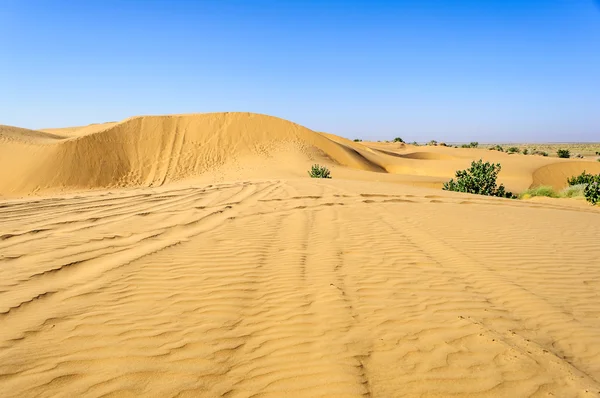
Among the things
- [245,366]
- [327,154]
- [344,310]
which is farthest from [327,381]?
[327,154]

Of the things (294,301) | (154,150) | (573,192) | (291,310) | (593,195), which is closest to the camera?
(291,310)

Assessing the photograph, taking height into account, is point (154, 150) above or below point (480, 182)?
above

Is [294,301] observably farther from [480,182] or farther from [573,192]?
[573,192]

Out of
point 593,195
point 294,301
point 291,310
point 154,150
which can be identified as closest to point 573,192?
point 593,195

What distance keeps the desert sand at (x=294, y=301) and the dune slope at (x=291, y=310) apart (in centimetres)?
2

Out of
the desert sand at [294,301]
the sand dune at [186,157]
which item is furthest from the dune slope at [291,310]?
the sand dune at [186,157]

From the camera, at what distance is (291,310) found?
3.69 meters

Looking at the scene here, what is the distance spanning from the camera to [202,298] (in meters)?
3.88

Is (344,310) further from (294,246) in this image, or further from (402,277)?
(294,246)

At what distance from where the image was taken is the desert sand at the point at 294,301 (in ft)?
8.70

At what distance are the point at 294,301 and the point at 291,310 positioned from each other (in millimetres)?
198

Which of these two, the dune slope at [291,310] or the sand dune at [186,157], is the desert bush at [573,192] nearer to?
the sand dune at [186,157]

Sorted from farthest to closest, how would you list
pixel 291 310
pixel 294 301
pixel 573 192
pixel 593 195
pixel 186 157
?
1. pixel 186 157
2. pixel 573 192
3. pixel 593 195
4. pixel 294 301
5. pixel 291 310

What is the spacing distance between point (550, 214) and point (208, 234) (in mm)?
8553
